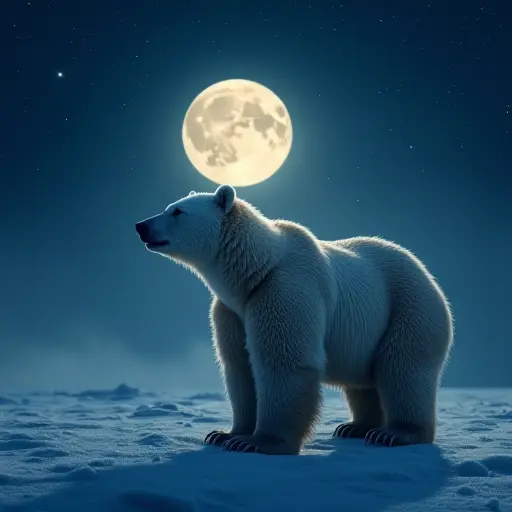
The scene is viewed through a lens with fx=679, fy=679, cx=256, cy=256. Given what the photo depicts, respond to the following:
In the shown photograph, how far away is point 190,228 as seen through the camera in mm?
5965

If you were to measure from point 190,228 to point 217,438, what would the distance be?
1830 mm

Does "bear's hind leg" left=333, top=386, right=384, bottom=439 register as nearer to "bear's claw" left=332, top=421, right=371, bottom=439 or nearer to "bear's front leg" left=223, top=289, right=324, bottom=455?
"bear's claw" left=332, top=421, right=371, bottom=439

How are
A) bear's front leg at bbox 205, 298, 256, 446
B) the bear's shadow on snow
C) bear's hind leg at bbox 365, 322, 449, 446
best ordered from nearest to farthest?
the bear's shadow on snow, bear's front leg at bbox 205, 298, 256, 446, bear's hind leg at bbox 365, 322, 449, 446

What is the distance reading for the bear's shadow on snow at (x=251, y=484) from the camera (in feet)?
12.0

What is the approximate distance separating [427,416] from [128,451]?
2748mm

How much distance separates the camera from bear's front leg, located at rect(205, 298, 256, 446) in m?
6.11

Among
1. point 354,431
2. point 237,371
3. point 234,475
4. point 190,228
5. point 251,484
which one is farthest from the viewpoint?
point 354,431

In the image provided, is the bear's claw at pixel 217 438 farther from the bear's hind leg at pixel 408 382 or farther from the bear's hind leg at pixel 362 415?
the bear's hind leg at pixel 362 415

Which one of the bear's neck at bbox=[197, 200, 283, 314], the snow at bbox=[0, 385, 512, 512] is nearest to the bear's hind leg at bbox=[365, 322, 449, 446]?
the snow at bbox=[0, 385, 512, 512]

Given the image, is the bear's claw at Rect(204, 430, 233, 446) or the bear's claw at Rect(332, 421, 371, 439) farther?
the bear's claw at Rect(332, 421, 371, 439)

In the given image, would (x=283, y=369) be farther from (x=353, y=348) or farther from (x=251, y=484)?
(x=251, y=484)

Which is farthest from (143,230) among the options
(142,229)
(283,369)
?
(283,369)

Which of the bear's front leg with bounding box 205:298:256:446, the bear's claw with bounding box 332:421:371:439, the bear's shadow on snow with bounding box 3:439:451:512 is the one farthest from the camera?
the bear's claw with bounding box 332:421:371:439

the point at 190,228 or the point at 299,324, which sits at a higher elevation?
the point at 190,228
